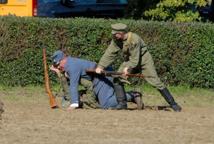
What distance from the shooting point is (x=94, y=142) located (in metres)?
9.49

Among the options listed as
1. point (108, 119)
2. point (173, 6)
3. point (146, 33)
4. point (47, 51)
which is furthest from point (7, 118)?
point (173, 6)

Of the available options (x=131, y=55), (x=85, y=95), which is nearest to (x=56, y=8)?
(x=85, y=95)

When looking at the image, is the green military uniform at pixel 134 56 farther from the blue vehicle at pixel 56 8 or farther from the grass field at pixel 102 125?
the blue vehicle at pixel 56 8

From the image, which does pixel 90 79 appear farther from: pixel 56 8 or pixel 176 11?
pixel 56 8

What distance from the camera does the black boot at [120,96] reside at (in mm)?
12562

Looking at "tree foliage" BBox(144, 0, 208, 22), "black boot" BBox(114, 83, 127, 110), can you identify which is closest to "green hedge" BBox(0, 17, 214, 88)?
"tree foliage" BBox(144, 0, 208, 22)

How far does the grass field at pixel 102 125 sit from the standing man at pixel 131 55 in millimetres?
589

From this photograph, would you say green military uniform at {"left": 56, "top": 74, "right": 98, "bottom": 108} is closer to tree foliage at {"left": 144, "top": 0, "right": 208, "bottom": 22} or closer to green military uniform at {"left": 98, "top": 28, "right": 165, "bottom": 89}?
green military uniform at {"left": 98, "top": 28, "right": 165, "bottom": 89}

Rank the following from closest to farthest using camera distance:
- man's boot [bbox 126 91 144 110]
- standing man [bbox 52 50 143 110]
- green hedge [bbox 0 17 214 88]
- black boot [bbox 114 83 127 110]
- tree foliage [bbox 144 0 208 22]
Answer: standing man [bbox 52 50 143 110], black boot [bbox 114 83 127 110], man's boot [bbox 126 91 144 110], green hedge [bbox 0 17 214 88], tree foliage [bbox 144 0 208 22]

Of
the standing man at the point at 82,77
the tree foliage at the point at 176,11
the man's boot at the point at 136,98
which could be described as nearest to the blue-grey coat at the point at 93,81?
the standing man at the point at 82,77

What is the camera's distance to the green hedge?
1564cm

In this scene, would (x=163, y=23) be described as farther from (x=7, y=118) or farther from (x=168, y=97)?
(x=7, y=118)

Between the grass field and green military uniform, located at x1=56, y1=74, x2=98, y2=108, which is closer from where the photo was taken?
the grass field

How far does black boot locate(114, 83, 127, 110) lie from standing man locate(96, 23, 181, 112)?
253mm
